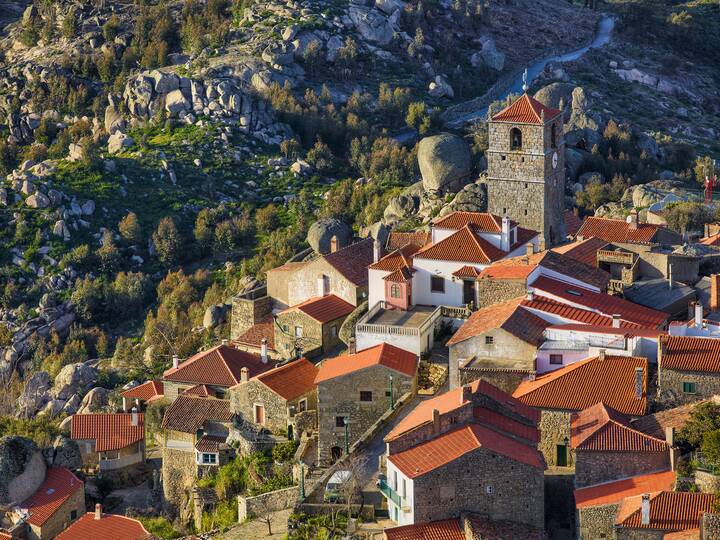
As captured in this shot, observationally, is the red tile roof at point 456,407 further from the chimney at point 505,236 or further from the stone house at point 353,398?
the chimney at point 505,236


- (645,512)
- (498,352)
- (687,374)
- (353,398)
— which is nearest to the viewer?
(645,512)

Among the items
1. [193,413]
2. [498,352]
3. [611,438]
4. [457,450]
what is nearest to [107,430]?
[193,413]

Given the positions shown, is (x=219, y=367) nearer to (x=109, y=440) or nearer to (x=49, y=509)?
(x=109, y=440)

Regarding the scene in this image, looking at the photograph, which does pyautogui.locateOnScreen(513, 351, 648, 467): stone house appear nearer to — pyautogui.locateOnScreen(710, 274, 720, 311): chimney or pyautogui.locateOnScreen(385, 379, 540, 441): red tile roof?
pyautogui.locateOnScreen(385, 379, 540, 441): red tile roof

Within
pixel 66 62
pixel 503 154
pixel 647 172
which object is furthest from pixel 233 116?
pixel 503 154

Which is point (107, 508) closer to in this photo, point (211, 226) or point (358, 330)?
point (358, 330)

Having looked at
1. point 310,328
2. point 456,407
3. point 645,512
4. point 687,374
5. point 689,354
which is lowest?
point 310,328

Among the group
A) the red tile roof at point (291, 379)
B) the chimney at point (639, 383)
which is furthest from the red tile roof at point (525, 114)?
the chimney at point (639, 383)
